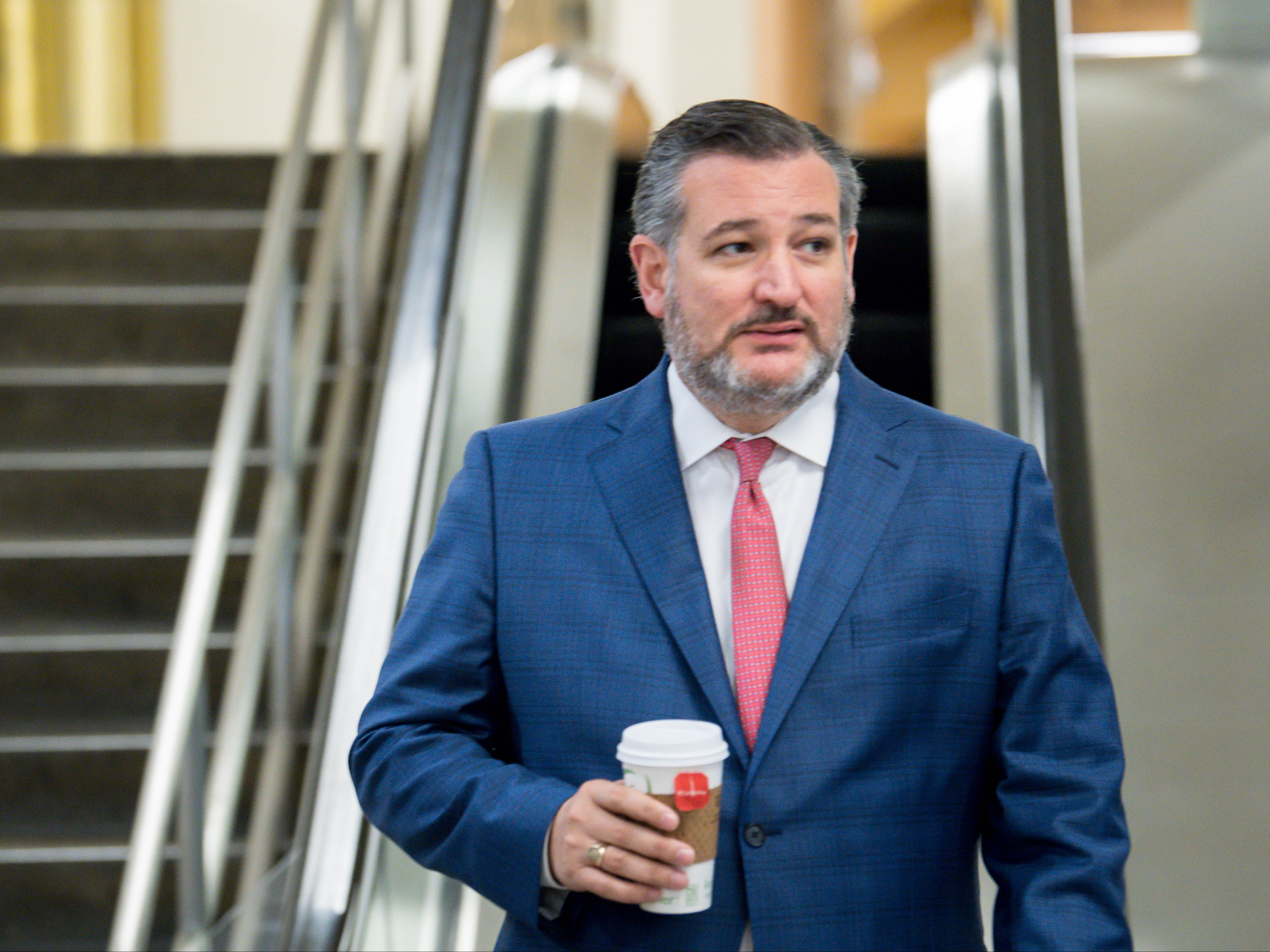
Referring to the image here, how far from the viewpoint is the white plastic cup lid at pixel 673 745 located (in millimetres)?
1219

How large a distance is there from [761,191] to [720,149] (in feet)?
0.20

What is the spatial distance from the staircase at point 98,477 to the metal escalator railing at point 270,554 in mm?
215

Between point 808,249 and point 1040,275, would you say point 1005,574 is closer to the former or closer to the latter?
point 808,249

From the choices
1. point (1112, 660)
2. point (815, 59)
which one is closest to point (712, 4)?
point (815, 59)

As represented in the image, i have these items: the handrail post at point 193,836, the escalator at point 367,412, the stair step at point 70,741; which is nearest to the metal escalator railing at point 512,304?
the escalator at point 367,412

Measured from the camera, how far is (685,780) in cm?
122

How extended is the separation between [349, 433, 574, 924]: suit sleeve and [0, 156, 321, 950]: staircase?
1.99 metres

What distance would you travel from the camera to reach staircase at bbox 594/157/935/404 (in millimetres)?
3172

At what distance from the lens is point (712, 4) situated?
9.56 meters

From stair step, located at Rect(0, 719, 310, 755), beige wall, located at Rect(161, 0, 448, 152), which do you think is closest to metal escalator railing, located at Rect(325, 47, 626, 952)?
stair step, located at Rect(0, 719, 310, 755)

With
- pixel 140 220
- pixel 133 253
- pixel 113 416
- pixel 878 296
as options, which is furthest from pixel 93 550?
pixel 878 296

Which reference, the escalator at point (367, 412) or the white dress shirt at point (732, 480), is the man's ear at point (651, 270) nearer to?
the white dress shirt at point (732, 480)

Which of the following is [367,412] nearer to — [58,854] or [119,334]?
[119,334]

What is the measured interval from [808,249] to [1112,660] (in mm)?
1664
